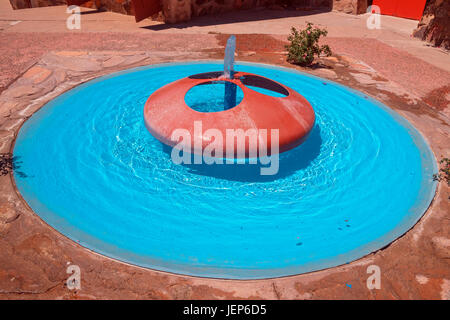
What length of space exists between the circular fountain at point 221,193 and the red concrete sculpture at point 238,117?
34 centimetres

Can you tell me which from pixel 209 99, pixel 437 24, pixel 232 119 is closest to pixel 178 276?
pixel 232 119

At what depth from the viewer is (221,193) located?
5.35 meters

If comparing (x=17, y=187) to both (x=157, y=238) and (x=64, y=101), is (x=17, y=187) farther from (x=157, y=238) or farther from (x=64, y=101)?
(x=64, y=101)

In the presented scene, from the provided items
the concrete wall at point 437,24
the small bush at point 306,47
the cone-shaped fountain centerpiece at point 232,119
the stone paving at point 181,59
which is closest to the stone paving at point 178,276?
the stone paving at point 181,59

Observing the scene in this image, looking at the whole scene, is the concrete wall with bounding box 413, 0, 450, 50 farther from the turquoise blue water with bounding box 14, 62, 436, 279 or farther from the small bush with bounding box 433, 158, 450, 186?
the small bush with bounding box 433, 158, 450, 186

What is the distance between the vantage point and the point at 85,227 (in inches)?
180

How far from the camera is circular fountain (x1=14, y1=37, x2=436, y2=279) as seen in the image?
438cm

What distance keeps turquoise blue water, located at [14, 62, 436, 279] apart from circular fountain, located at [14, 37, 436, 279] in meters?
0.02

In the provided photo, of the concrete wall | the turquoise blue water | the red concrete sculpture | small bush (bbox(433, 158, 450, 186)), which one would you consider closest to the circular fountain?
the turquoise blue water

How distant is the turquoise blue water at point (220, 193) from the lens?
438 centimetres

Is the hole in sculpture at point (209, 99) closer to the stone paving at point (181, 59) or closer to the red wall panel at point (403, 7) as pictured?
the stone paving at point (181, 59)

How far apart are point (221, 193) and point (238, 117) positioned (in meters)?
1.41

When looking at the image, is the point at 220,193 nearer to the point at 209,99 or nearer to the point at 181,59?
the point at 209,99
